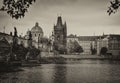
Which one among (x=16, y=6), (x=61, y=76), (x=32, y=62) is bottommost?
(x=61, y=76)

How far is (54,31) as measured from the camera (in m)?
166

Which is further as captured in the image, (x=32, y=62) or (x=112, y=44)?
(x=112, y=44)

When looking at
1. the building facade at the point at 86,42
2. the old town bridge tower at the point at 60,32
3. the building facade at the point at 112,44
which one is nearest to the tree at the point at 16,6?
the building facade at the point at 112,44

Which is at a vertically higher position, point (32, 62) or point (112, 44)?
point (112, 44)

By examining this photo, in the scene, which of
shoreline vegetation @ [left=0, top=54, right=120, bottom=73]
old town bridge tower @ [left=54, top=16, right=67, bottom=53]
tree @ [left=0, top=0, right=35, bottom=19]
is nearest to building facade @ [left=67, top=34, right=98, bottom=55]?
old town bridge tower @ [left=54, top=16, right=67, bottom=53]

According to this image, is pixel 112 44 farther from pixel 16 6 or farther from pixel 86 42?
pixel 16 6

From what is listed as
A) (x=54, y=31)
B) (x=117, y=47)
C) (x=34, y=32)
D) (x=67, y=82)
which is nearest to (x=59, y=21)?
(x=54, y=31)

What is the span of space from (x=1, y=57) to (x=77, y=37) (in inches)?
5678

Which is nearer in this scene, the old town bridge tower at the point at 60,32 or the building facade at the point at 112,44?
the building facade at the point at 112,44

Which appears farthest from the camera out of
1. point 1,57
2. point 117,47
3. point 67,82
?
point 117,47

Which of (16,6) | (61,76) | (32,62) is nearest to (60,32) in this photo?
(32,62)

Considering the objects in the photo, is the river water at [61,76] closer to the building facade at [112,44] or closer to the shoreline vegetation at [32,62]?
the shoreline vegetation at [32,62]

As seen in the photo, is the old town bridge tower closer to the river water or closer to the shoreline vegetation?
the shoreline vegetation

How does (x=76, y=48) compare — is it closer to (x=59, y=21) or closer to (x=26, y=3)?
(x=59, y=21)
